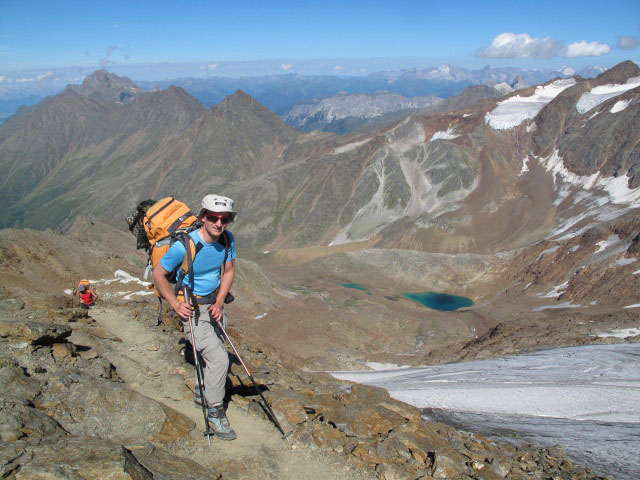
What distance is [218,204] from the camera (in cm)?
697

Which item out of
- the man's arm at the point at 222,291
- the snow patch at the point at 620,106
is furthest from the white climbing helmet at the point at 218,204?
the snow patch at the point at 620,106

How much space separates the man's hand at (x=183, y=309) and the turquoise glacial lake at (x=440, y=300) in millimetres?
67218

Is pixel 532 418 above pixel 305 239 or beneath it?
above

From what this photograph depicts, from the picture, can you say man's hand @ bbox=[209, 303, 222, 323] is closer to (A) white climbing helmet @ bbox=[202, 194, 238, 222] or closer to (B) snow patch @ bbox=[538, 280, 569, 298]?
(A) white climbing helmet @ bbox=[202, 194, 238, 222]

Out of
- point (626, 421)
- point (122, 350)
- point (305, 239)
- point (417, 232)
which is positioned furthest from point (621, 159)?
point (122, 350)

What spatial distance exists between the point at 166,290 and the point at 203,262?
744 mm

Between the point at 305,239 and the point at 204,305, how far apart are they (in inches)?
4200

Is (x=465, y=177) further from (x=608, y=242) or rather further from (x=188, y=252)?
(x=188, y=252)

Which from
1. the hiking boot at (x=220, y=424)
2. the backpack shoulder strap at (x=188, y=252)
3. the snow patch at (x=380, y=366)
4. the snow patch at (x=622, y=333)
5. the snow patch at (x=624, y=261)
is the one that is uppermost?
the backpack shoulder strap at (x=188, y=252)

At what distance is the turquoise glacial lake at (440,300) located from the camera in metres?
71.3

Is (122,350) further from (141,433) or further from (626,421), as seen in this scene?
(626,421)

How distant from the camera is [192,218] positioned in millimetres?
7418

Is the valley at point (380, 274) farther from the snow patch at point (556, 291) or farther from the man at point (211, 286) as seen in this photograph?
the man at point (211, 286)

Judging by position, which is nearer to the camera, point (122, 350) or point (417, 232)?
point (122, 350)
